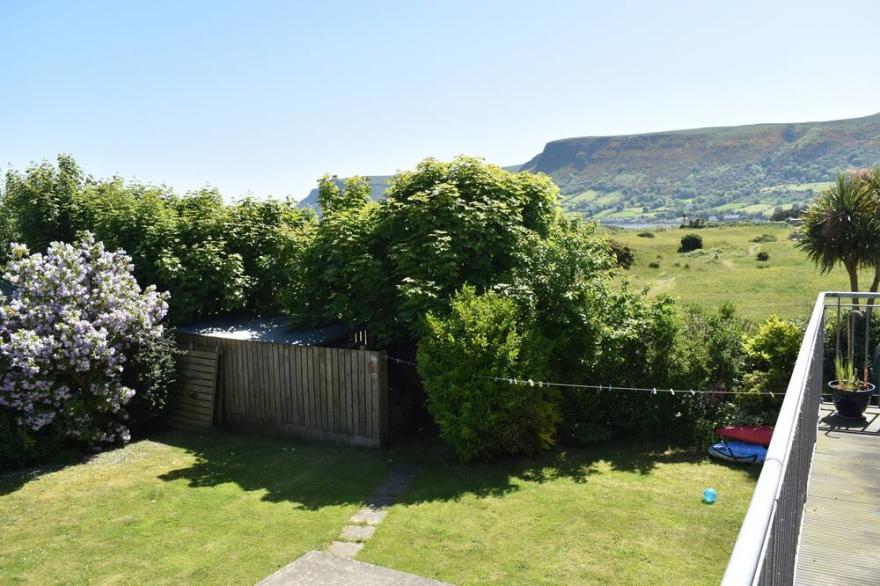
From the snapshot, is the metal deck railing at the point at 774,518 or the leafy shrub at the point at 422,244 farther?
the leafy shrub at the point at 422,244

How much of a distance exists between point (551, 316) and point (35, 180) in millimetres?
15063

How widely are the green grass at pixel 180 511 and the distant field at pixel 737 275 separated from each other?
57.8 feet

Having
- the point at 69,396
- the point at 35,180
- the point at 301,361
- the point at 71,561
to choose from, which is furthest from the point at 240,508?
the point at 35,180

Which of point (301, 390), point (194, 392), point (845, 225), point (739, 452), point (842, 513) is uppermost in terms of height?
point (845, 225)

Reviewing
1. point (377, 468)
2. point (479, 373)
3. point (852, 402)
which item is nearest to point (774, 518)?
point (852, 402)

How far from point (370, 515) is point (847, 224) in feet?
40.5

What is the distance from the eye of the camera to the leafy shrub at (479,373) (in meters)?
9.76

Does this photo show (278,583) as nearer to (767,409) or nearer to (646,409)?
(646,409)

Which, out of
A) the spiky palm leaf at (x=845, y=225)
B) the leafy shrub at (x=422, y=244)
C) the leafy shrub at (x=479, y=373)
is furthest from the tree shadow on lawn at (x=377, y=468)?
the spiky palm leaf at (x=845, y=225)

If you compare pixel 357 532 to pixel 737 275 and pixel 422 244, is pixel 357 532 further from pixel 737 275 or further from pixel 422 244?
pixel 737 275

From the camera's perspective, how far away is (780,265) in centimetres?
4350

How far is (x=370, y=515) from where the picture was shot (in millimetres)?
8516

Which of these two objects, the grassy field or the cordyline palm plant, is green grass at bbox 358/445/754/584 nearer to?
the grassy field

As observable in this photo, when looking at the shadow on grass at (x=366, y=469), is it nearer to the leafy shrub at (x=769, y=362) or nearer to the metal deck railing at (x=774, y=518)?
the leafy shrub at (x=769, y=362)
